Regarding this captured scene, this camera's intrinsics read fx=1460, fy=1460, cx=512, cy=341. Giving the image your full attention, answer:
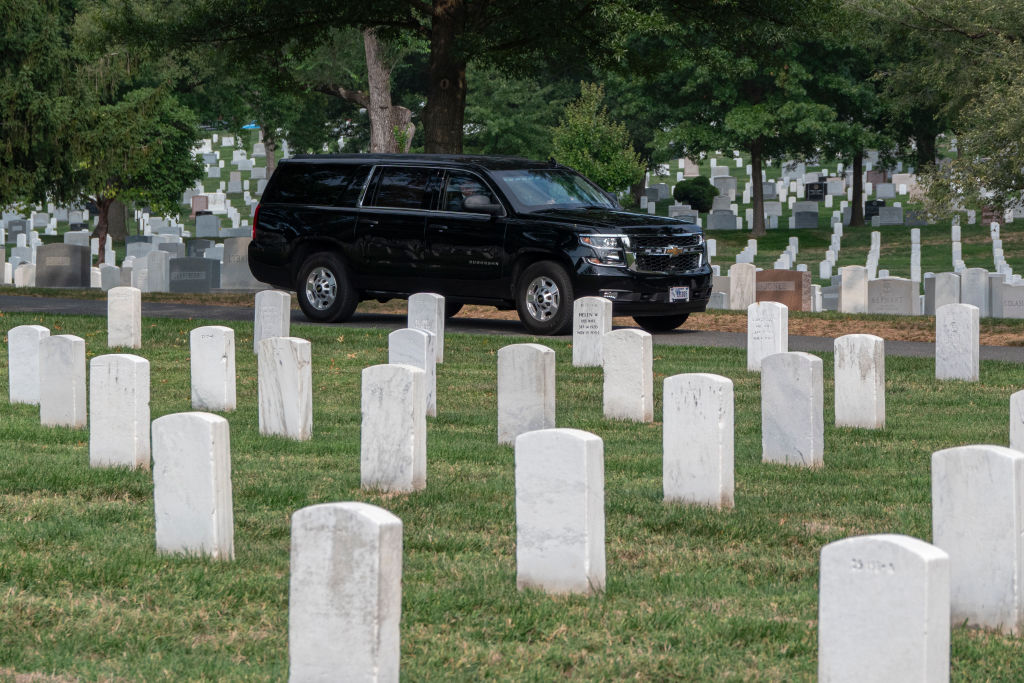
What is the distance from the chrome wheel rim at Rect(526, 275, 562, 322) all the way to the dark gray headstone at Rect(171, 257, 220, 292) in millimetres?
12862

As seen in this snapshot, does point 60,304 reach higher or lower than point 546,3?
lower

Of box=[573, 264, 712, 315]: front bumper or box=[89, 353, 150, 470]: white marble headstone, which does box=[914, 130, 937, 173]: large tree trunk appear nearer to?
box=[573, 264, 712, 315]: front bumper

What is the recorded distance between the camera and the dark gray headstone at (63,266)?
29453 millimetres

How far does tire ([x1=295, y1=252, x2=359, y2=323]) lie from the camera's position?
18.5m

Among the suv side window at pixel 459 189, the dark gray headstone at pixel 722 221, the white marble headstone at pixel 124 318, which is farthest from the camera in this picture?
the dark gray headstone at pixel 722 221

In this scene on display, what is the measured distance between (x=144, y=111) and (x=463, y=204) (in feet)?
51.6

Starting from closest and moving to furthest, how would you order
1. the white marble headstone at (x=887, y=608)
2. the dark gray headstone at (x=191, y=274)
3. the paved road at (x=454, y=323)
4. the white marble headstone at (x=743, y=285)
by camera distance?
the white marble headstone at (x=887, y=608) → the paved road at (x=454, y=323) → the white marble headstone at (x=743, y=285) → the dark gray headstone at (x=191, y=274)

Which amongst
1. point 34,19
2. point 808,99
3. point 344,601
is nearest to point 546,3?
point 34,19

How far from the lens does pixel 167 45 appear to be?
23625 millimetres

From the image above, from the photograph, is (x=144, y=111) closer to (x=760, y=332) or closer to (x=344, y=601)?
(x=760, y=332)

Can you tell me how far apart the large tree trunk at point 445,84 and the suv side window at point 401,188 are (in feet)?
14.4

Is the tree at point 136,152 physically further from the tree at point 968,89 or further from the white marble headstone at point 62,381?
the white marble headstone at point 62,381

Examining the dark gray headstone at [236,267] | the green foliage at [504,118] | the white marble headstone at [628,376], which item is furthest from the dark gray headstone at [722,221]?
the white marble headstone at [628,376]

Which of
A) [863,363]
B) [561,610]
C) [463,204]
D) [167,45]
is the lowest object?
[561,610]
